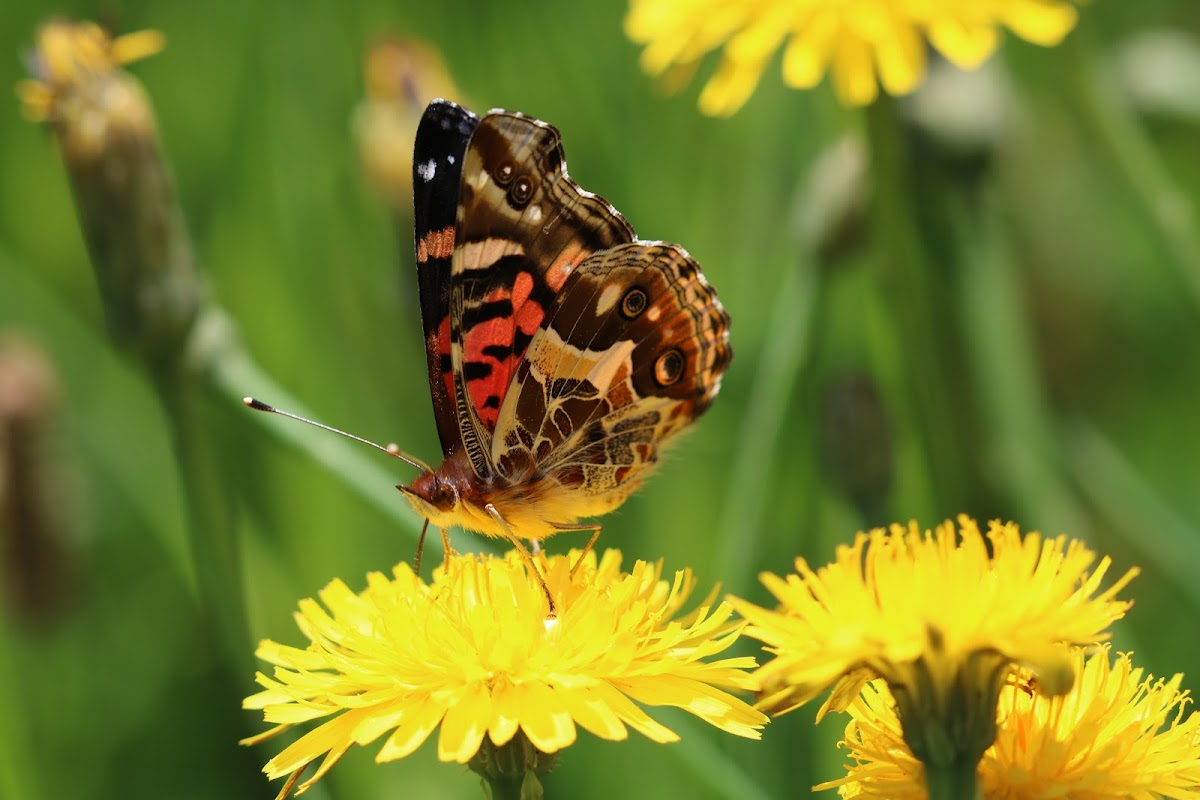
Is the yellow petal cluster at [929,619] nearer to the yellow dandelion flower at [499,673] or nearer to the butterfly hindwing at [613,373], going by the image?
the yellow dandelion flower at [499,673]

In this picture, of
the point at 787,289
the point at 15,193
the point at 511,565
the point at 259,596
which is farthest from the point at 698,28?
the point at 15,193

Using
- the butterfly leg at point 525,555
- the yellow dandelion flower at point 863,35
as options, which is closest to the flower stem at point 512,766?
the butterfly leg at point 525,555

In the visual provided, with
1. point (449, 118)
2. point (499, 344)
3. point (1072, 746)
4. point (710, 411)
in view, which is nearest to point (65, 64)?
point (449, 118)

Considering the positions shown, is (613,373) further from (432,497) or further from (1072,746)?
(1072,746)

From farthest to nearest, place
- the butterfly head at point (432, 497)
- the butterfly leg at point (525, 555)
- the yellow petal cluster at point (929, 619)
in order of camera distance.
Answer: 1. the butterfly head at point (432, 497)
2. the butterfly leg at point (525, 555)
3. the yellow petal cluster at point (929, 619)

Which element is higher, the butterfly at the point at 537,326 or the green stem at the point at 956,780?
the butterfly at the point at 537,326

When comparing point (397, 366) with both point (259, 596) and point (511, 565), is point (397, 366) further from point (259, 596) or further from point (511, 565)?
point (511, 565)
